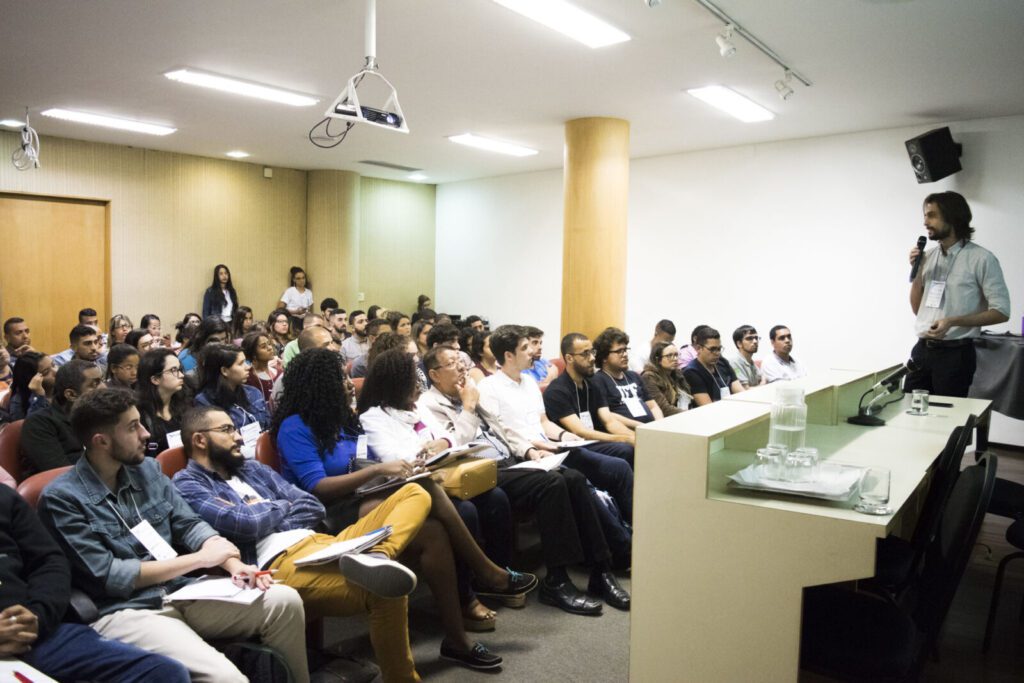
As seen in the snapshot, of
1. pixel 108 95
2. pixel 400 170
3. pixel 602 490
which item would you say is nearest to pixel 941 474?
pixel 602 490

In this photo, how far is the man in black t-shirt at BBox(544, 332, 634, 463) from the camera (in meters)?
3.99

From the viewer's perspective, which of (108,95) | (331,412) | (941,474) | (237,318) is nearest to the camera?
(941,474)

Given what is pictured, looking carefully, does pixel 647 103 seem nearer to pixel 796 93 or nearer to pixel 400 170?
pixel 796 93

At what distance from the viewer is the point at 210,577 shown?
221 centimetres

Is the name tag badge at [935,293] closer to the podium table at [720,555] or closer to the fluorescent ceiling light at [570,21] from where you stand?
the podium table at [720,555]

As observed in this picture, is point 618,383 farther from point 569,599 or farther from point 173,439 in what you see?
point 173,439

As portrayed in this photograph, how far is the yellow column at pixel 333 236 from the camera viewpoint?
10.8 metres

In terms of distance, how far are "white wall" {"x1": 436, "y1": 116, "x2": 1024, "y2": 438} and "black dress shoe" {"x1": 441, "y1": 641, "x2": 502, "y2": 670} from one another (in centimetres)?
628

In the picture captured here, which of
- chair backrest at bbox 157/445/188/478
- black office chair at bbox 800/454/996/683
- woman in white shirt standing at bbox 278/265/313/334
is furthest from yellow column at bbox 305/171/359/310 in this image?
black office chair at bbox 800/454/996/683

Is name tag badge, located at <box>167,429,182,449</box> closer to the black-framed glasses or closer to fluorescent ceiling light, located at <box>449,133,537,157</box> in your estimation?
the black-framed glasses

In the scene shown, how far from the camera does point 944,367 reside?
433 cm

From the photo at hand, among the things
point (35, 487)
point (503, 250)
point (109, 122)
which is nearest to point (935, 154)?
point (503, 250)

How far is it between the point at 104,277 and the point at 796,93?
27.4 ft

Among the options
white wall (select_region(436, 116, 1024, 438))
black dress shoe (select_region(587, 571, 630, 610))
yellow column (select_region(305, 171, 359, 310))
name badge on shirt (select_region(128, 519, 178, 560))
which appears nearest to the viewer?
name badge on shirt (select_region(128, 519, 178, 560))
